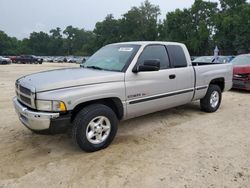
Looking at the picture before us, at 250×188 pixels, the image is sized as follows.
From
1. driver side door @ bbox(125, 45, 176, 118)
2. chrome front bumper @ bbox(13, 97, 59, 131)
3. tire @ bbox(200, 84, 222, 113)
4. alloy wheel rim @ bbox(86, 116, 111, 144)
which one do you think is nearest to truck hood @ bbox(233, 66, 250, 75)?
tire @ bbox(200, 84, 222, 113)

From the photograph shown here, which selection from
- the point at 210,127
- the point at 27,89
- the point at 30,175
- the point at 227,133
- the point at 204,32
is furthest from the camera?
the point at 204,32

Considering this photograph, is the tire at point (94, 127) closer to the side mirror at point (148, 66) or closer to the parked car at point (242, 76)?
the side mirror at point (148, 66)

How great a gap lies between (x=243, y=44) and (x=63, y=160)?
42.6 m

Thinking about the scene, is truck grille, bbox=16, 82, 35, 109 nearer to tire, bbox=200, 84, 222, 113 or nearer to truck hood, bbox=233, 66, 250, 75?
tire, bbox=200, 84, 222, 113

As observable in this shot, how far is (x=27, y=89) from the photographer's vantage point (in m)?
3.79

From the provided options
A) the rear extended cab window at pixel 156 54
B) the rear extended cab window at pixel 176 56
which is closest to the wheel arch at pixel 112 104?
the rear extended cab window at pixel 156 54

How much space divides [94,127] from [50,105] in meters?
0.82

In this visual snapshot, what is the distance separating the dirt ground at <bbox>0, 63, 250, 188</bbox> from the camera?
10.7 feet

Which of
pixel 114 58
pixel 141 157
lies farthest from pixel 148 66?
pixel 141 157

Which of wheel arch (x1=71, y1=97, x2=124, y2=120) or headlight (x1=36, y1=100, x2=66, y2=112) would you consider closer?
headlight (x1=36, y1=100, x2=66, y2=112)

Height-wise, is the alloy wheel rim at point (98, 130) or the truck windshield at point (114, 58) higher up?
the truck windshield at point (114, 58)

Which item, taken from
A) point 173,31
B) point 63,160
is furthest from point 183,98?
point 173,31

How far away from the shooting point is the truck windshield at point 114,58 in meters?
4.59

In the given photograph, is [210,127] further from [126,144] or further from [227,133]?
[126,144]
